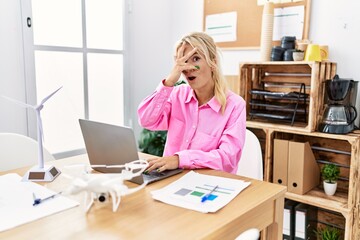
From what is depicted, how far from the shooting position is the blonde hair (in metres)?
1.46

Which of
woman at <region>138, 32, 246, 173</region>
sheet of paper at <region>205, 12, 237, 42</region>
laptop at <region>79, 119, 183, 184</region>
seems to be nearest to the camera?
laptop at <region>79, 119, 183, 184</region>

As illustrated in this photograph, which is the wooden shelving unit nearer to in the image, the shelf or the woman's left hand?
the shelf

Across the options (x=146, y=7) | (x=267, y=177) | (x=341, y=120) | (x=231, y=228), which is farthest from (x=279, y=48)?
(x=231, y=228)

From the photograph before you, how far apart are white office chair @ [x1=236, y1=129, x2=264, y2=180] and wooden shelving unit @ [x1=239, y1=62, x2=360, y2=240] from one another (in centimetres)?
45

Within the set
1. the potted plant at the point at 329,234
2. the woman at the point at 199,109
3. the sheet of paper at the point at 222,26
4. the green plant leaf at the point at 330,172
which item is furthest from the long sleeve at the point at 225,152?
the sheet of paper at the point at 222,26

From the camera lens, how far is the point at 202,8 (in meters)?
2.79

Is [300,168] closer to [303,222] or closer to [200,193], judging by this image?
[303,222]

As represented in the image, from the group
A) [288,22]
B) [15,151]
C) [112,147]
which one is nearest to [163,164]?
[112,147]

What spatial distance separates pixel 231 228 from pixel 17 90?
1.79 m

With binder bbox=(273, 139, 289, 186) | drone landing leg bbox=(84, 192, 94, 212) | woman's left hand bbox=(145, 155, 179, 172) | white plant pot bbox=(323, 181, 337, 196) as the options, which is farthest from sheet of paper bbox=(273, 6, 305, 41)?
drone landing leg bbox=(84, 192, 94, 212)

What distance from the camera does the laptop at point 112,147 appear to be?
1.03m

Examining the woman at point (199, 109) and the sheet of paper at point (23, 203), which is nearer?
the sheet of paper at point (23, 203)

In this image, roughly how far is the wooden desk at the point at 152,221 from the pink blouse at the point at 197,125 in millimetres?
279

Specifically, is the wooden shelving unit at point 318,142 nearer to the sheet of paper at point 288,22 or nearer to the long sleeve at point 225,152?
the sheet of paper at point 288,22
